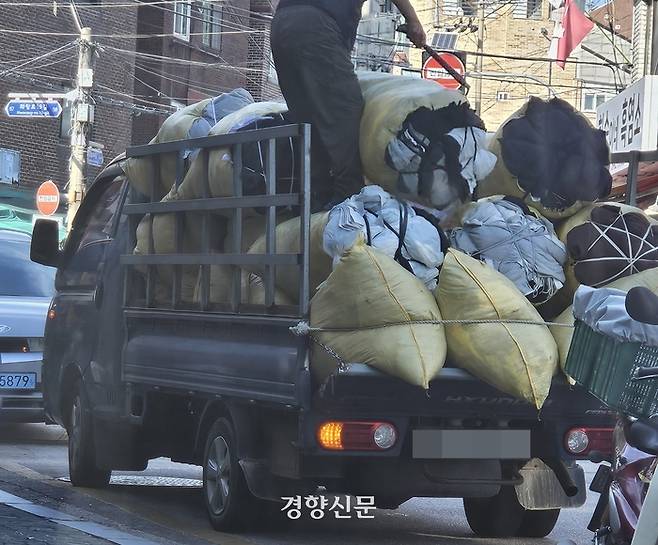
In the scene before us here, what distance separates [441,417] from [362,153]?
140 cm

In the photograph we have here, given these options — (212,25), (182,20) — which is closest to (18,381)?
(182,20)

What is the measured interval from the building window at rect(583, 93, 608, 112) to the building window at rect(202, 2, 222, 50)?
16223 millimetres

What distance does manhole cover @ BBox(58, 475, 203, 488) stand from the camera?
10.2 m

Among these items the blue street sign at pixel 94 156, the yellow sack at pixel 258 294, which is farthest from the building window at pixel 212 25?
the yellow sack at pixel 258 294

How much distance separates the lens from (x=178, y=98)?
129ft

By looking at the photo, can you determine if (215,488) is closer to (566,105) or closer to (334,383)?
(334,383)

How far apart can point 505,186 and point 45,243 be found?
3.73 metres

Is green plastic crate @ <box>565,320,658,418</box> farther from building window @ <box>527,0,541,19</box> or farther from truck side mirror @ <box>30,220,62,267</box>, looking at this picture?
building window @ <box>527,0,541,19</box>

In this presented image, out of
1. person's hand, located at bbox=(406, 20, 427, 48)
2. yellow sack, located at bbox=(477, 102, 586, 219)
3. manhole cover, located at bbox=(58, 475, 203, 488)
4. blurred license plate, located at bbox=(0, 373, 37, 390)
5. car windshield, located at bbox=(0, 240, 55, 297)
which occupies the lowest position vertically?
manhole cover, located at bbox=(58, 475, 203, 488)

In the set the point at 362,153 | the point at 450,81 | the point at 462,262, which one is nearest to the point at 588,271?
the point at 462,262

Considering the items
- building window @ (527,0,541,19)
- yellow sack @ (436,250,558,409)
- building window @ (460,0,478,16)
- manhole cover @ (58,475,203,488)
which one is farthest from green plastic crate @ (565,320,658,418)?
building window @ (527,0,541,19)

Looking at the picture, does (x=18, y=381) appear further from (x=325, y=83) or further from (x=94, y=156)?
(x=94, y=156)

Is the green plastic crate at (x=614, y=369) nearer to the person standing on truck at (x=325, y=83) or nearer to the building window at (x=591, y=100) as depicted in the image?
the person standing on truck at (x=325, y=83)

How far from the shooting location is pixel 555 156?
7.73 m
